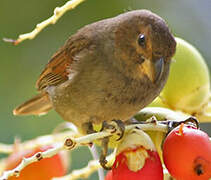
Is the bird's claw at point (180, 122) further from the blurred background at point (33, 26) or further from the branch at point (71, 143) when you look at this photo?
the blurred background at point (33, 26)

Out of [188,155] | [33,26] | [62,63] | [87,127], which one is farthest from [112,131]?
[33,26]

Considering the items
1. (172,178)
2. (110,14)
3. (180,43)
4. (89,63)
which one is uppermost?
(110,14)

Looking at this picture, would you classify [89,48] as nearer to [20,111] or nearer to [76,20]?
[20,111]

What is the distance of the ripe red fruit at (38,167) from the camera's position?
2.04 metres

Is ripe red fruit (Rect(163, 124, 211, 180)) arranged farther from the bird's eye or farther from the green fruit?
the bird's eye

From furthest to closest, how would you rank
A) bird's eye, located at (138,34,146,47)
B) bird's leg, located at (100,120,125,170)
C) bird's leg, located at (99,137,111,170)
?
1. bird's eye, located at (138,34,146,47)
2. bird's leg, located at (99,137,111,170)
3. bird's leg, located at (100,120,125,170)

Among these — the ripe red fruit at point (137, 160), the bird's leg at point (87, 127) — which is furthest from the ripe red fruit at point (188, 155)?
the bird's leg at point (87, 127)

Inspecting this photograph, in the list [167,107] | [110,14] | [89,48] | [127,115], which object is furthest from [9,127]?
[167,107]

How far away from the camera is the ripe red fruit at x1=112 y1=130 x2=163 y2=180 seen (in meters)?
1.48

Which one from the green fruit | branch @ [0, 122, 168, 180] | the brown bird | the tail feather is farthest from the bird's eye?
the tail feather

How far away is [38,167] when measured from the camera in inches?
81.6

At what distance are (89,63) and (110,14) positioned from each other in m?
1.26

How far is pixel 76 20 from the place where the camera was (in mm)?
4020

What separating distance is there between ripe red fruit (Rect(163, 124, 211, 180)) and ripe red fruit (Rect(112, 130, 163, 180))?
40 mm
